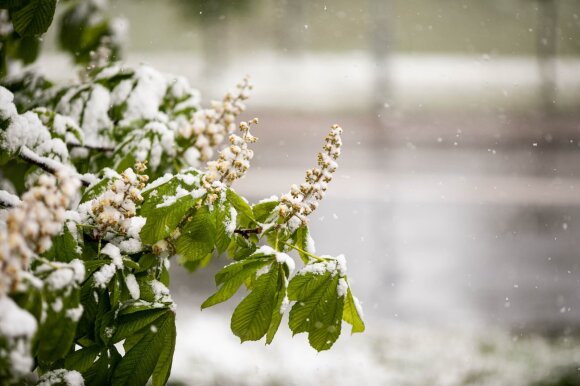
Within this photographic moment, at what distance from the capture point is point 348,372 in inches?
159

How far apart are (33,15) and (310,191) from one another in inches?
27.5

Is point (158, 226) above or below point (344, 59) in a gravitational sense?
below

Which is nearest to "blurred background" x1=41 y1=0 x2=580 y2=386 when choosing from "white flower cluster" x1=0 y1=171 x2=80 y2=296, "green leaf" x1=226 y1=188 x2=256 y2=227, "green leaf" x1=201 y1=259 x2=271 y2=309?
"green leaf" x1=226 y1=188 x2=256 y2=227

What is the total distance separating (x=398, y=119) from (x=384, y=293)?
5277 mm

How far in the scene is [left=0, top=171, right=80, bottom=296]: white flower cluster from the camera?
879mm

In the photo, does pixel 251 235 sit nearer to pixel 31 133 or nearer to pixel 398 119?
pixel 31 133

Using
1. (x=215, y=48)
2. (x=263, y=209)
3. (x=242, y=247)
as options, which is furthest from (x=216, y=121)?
(x=215, y=48)

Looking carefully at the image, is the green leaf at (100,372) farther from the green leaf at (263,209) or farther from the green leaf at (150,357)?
the green leaf at (263,209)

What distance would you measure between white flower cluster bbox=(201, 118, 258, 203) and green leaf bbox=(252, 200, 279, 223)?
0.39ft

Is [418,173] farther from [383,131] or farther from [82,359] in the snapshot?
[82,359]

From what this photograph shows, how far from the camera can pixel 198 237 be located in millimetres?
1291

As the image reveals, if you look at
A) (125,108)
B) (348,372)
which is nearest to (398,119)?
(348,372)

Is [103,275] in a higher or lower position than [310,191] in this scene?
lower

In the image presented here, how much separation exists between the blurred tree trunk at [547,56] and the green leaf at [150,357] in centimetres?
933
